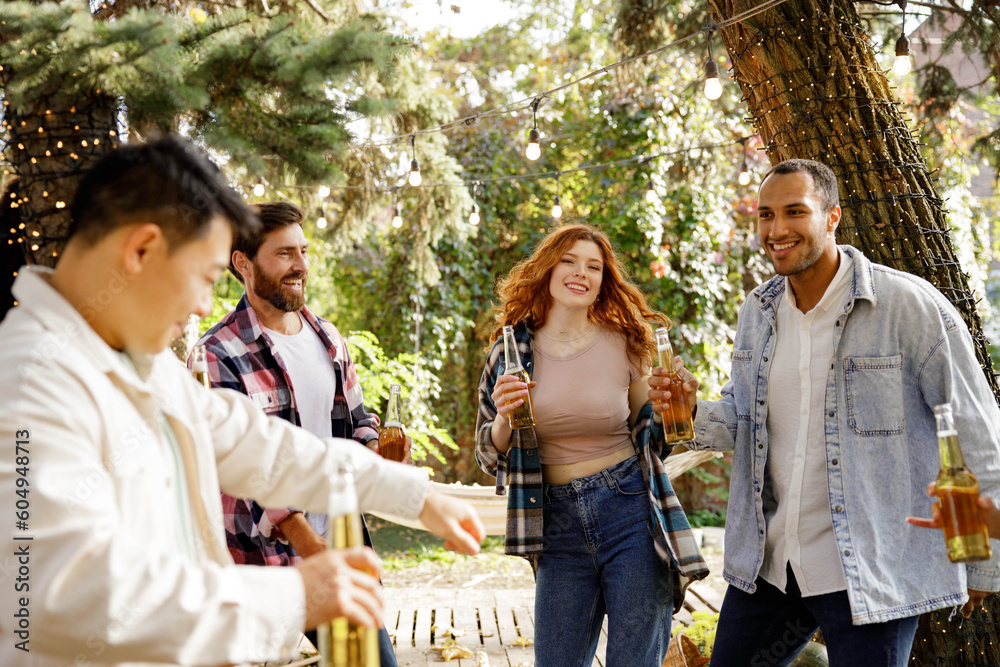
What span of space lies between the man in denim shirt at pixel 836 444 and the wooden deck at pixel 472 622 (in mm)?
1722

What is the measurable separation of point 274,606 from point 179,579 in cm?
11


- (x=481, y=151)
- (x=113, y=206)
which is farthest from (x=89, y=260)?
(x=481, y=151)

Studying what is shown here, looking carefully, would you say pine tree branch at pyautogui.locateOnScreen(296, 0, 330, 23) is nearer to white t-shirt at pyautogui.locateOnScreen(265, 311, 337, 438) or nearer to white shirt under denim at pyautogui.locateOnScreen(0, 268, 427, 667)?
white t-shirt at pyautogui.locateOnScreen(265, 311, 337, 438)

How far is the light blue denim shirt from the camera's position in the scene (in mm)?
1896

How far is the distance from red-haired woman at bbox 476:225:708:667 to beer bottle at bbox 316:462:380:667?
1.15m

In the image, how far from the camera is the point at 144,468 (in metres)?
1.06

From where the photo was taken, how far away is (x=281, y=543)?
2312 millimetres

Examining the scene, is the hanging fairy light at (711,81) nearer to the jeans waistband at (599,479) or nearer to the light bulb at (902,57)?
the light bulb at (902,57)

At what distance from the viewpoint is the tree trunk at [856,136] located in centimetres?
282

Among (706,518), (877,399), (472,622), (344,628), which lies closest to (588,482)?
(877,399)

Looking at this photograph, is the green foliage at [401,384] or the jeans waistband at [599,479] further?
the green foliage at [401,384]

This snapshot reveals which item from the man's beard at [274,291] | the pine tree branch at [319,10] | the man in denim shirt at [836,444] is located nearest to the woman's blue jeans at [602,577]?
the man in denim shirt at [836,444]

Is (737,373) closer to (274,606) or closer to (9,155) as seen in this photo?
(274,606)

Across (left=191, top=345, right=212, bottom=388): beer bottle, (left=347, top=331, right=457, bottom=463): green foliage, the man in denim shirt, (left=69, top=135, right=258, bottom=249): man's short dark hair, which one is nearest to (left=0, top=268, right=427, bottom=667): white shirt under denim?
(left=69, top=135, right=258, bottom=249): man's short dark hair
